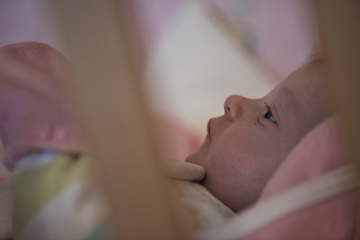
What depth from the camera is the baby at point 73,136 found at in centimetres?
33

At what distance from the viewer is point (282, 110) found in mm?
526

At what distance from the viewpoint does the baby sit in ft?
1.09

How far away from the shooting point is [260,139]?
1.63ft

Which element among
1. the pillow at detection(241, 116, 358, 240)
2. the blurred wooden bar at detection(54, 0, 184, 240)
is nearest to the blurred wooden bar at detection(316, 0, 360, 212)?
the pillow at detection(241, 116, 358, 240)

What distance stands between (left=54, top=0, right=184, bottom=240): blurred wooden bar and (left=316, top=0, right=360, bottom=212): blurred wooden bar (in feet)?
0.74

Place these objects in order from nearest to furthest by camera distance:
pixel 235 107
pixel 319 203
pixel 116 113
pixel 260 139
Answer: pixel 116 113 < pixel 319 203 < pixel 260 139 < pixel 235 107

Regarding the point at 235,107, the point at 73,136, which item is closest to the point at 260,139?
the point at 235,107

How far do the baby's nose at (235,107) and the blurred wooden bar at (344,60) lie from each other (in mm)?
307

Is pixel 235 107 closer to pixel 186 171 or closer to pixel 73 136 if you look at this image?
pixel 186 171

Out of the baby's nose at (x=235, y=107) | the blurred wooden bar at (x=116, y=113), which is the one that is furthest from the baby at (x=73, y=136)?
the blurred wooden bar at (x=116, y=113)

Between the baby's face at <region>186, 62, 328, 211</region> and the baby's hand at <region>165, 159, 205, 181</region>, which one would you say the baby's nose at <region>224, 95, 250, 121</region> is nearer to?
the baby's face at <region>186, 62, 328, 211</region>

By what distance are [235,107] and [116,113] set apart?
0.46m

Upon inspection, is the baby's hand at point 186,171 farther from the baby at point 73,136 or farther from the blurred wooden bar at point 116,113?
the blurred wooden bar at point 116,113

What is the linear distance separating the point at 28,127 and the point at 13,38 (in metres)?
0.37
